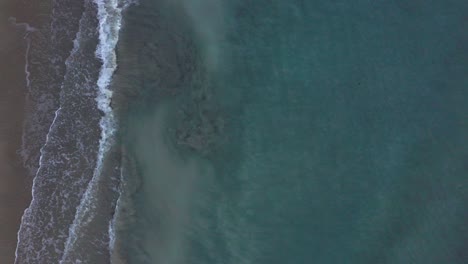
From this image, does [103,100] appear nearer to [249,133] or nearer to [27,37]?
[27,37]

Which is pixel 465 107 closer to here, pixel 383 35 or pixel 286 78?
pixel 383 35

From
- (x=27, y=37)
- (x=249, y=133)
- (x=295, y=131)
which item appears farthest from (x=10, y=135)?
(x=295, y=131)

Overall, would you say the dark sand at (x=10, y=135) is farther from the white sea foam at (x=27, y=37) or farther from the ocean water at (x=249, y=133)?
the ocean water at (x=249, y=133)

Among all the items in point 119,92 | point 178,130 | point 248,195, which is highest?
point 119,92

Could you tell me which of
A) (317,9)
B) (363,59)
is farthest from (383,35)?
(317,9)

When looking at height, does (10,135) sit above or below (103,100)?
below
